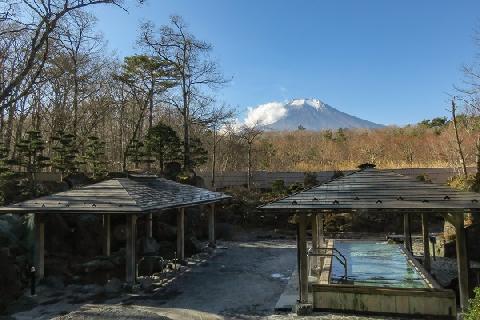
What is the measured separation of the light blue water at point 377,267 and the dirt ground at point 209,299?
159 centimetres

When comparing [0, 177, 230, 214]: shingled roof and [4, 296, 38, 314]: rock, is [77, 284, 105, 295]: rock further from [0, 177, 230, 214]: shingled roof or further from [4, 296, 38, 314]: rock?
[0, 177, 230, 214]: shingled roof

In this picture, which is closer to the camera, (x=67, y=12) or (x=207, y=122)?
(x=67, y=12)

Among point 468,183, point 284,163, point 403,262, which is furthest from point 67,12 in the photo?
point 284,163

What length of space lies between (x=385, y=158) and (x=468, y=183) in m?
20.7

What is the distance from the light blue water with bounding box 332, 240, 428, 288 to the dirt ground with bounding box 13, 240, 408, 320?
5.22 ft

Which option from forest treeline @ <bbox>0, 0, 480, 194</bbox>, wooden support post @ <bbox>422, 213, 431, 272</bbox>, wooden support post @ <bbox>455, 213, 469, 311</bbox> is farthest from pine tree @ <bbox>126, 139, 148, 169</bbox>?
wooden support post @ <bbox>455, 213, 469, 311</bbox>

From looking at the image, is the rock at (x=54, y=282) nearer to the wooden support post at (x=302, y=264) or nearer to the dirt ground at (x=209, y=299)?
the dirt ground at (x=209, y=299)

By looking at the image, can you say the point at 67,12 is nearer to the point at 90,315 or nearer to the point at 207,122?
the point at 90,315

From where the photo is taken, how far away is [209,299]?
10438 mm

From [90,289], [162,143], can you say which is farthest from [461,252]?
[162,143]

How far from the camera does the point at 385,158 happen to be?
38.2 metres

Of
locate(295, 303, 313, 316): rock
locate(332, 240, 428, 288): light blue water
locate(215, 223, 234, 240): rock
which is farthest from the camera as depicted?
locate(215, 223, 234, 240): rock

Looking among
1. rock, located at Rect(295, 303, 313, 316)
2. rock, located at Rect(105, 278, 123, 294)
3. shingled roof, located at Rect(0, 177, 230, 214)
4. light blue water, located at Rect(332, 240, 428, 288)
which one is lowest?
rock, located at Rect(105, 278, 123, 294)

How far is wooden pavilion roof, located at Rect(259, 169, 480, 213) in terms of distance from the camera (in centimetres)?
830
